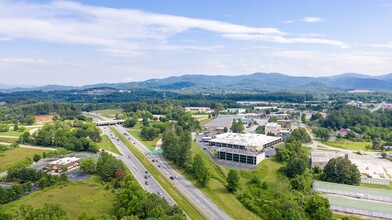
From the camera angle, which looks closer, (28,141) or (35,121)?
(28,141)

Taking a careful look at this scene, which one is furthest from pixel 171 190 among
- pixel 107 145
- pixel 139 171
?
pixel 107 145

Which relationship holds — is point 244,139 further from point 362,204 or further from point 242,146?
point 362,204

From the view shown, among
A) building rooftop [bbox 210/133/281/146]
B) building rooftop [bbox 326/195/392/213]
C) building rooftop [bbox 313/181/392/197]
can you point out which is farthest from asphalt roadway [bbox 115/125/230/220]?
building rooftop [bbox 313/181/392/197]

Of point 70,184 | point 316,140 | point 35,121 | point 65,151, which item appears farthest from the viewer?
point 35,121

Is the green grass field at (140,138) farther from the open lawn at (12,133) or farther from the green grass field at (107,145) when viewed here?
the open lawn at (12,133)

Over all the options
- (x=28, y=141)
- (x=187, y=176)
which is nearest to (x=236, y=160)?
(x=187, y=176)

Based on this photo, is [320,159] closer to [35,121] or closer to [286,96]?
[35,121]

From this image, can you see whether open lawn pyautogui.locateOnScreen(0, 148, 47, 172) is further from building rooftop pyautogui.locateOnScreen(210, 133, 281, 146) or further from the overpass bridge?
building rooftop pyautogui.locateOnScreen(210, 133, 281, 146)

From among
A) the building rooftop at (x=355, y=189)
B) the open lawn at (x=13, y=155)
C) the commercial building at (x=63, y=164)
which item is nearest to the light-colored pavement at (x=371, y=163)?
the building rooftop at (x=355, y=189)
